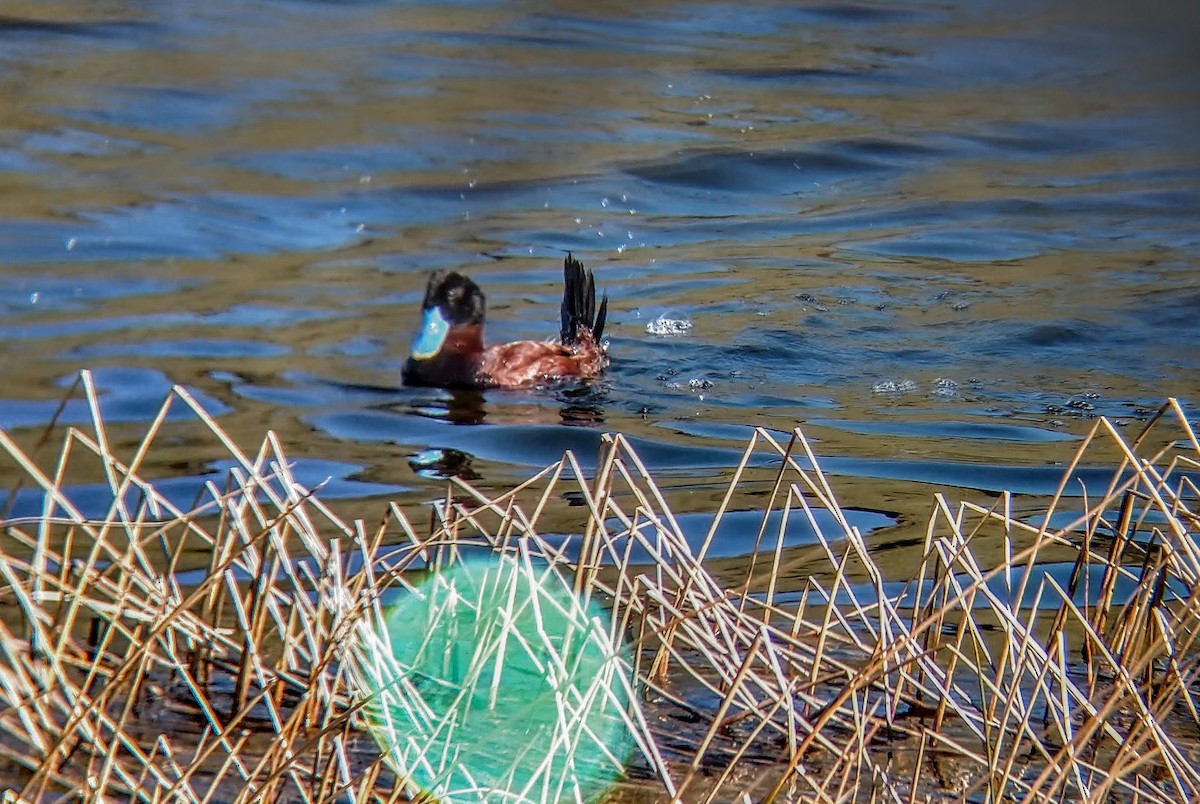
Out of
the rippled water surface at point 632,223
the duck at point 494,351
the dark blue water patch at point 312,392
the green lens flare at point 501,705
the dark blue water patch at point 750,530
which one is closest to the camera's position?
the green lens flare at point 501,705

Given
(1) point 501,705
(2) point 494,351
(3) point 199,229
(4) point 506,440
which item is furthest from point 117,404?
(1) point 501,705

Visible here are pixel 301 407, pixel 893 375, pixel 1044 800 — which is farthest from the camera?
pixel 893 375

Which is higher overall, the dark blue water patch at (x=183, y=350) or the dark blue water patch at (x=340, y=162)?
the dark blue water patch at (x=340, y=162)

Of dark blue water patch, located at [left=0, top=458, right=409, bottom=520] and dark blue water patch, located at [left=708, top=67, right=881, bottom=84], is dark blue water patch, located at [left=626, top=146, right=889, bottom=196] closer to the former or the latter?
dark blue water patch, located at [left=708, top=67, right=881, bottom=84]

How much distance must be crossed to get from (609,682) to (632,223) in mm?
10438

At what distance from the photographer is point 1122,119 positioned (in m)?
17.8

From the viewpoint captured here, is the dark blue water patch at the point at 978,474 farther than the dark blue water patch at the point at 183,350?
No

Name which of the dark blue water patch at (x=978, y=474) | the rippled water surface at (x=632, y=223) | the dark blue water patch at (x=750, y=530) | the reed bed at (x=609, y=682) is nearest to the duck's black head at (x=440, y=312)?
the rippled water surface at (x=632, y=223)

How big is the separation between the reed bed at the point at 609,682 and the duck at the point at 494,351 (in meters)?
4.61

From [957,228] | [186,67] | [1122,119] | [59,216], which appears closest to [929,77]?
[1122,119]

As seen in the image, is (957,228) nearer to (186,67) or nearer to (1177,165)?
(1177,165)

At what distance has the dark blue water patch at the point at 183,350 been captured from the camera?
9.73 meters

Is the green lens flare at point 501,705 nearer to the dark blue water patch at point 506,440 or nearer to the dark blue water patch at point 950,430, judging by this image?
the dark blue water patch at point 506,440

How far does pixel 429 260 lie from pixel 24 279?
3021mm
